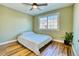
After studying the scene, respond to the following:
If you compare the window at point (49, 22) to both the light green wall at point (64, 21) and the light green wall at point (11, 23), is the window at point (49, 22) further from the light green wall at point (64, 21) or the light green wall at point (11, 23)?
the light green wall at point (11, 23)

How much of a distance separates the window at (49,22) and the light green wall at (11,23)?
38.1 inches

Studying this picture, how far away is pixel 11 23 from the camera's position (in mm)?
2883

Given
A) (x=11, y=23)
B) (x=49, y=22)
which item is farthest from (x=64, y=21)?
(x=11, y=23)

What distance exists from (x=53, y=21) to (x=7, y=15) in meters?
2.25

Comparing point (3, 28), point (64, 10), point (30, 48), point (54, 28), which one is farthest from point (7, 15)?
point (64, 10)

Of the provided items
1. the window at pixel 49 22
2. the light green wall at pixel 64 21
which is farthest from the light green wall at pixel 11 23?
the light green wall at pixel 64 21

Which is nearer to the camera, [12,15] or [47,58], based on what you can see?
[47,58]

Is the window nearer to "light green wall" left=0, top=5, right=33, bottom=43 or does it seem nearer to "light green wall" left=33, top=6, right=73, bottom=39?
"light green wall" left=33, top=6, right=73, bottom=39

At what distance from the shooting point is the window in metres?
3.19

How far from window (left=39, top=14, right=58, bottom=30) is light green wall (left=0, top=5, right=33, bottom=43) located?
967 mm

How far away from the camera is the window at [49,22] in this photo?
319 cm

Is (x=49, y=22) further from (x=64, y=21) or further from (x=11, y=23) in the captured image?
(x=11, y=23)

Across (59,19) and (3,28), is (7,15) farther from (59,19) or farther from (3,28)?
(59,19)

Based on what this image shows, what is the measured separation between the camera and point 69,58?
1.36 ft
